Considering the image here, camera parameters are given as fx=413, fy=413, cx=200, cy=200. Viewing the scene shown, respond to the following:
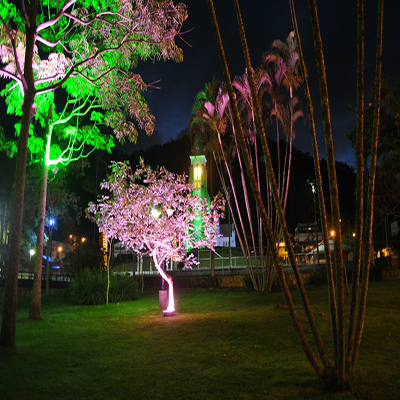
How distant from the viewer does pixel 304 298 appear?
464cm

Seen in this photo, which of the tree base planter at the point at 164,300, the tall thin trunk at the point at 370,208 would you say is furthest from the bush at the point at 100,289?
the tall thin trunk at the point at 370,208

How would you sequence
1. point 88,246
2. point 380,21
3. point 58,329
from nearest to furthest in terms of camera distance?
point 380,21
point 58,329
point 88,246

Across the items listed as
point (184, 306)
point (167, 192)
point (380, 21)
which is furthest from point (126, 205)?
point (380, 21)

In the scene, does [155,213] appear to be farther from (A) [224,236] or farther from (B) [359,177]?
(A) [224,236]

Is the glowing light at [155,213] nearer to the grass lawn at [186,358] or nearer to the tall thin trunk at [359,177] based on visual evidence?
the grass lawn at [186,358]

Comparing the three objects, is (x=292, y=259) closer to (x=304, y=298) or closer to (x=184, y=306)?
(x=304, y=298)

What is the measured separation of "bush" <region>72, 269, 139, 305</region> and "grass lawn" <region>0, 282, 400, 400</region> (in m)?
4.38

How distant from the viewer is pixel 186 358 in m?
6.68

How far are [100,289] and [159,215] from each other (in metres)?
5.37

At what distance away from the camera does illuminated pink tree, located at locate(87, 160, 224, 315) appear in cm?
1238

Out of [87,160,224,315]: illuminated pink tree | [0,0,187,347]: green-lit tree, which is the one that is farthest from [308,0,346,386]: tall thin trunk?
[87,160,224,315]: illuminated pink tree

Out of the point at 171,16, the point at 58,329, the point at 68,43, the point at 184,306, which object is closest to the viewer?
the point at 58,329

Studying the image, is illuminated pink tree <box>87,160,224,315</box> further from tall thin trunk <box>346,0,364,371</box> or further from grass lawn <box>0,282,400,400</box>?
tall thin trunk <box>346,0,364,371</box>

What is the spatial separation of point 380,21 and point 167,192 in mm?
9180
